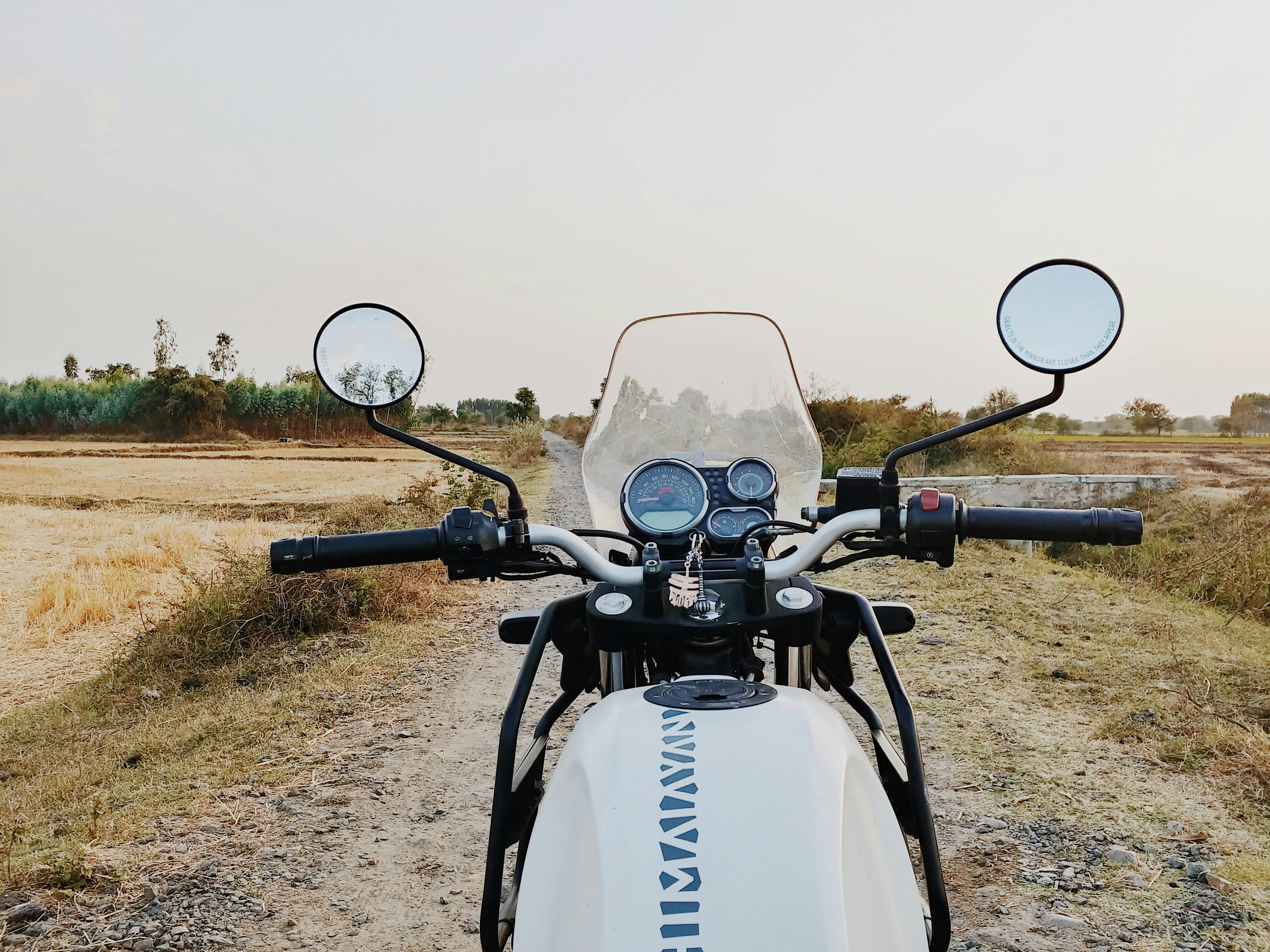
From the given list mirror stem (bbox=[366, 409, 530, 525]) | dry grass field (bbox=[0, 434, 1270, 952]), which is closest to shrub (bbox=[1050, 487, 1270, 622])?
dry grass field (bbox=[0, 434, 1270, 952])

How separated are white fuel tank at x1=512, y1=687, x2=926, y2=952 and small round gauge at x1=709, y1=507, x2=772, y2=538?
0.79m

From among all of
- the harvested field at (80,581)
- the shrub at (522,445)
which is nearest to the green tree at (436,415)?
the shrub at (522,445)

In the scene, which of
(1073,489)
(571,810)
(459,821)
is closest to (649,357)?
(571,810)

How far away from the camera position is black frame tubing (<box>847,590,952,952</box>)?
56.2 inches

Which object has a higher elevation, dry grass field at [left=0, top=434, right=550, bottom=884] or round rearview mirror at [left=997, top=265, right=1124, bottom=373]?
round rearview mirror at [left=997, top=265, right=1124, bottom=373]

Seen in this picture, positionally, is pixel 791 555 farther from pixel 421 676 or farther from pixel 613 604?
pixel 421 676

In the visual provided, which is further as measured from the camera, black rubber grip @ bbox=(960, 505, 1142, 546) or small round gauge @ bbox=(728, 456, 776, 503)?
small round gauge @ bbox=(728, 456, 776, 503)

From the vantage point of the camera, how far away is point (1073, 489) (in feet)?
39.4

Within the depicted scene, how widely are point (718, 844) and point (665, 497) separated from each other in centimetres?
103

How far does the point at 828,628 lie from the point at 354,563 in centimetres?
98

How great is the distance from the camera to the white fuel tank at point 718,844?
3.33 feet

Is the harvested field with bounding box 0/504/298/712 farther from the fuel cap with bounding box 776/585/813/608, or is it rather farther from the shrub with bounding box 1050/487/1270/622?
the shrub with bounding box 1050/487/1270/622

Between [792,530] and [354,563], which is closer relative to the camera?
[354,563]

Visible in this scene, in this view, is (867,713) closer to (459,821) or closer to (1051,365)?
(1051,365)
